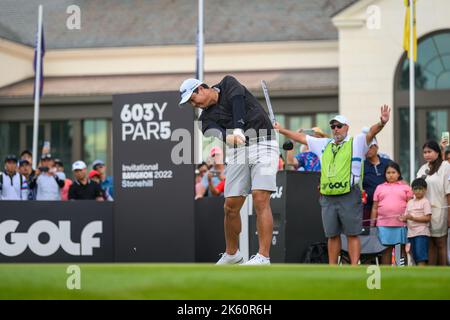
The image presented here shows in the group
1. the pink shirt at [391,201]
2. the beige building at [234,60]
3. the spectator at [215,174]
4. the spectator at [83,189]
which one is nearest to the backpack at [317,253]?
the pink shirt at [391,201]

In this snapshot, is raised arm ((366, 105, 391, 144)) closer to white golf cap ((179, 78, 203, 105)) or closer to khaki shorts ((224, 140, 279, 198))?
khaki shorts ((224, 140, 279, 198))

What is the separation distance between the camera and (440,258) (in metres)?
12.7

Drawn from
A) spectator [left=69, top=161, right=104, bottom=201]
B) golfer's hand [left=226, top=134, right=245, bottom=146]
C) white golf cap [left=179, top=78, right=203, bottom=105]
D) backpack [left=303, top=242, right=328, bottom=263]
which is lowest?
backpack [left=303, top=242, right=328, bottom=263]

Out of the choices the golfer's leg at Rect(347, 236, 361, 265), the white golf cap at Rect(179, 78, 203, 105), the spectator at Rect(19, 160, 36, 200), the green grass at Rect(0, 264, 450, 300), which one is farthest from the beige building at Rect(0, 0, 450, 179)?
the green grass at Rect(0, 264, 450, 300)

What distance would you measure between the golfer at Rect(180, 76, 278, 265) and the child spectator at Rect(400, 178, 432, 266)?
10.8 ft

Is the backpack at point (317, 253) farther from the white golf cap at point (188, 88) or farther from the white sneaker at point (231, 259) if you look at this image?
the white golf cap at point (188, 88)

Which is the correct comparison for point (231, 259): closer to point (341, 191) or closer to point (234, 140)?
point (234, 140)

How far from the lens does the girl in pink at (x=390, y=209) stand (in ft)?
41.7

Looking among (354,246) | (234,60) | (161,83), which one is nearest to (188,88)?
Answer: (354,246)

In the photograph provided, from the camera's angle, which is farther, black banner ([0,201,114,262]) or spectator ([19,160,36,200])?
spectator ([19,160,36,200])

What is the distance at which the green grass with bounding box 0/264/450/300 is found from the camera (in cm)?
733

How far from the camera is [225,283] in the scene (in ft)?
24.3

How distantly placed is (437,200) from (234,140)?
425 cm

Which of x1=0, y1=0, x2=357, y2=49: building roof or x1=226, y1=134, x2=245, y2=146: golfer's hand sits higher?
x1=0, y1=0, x2=357, y2=49: building roof
